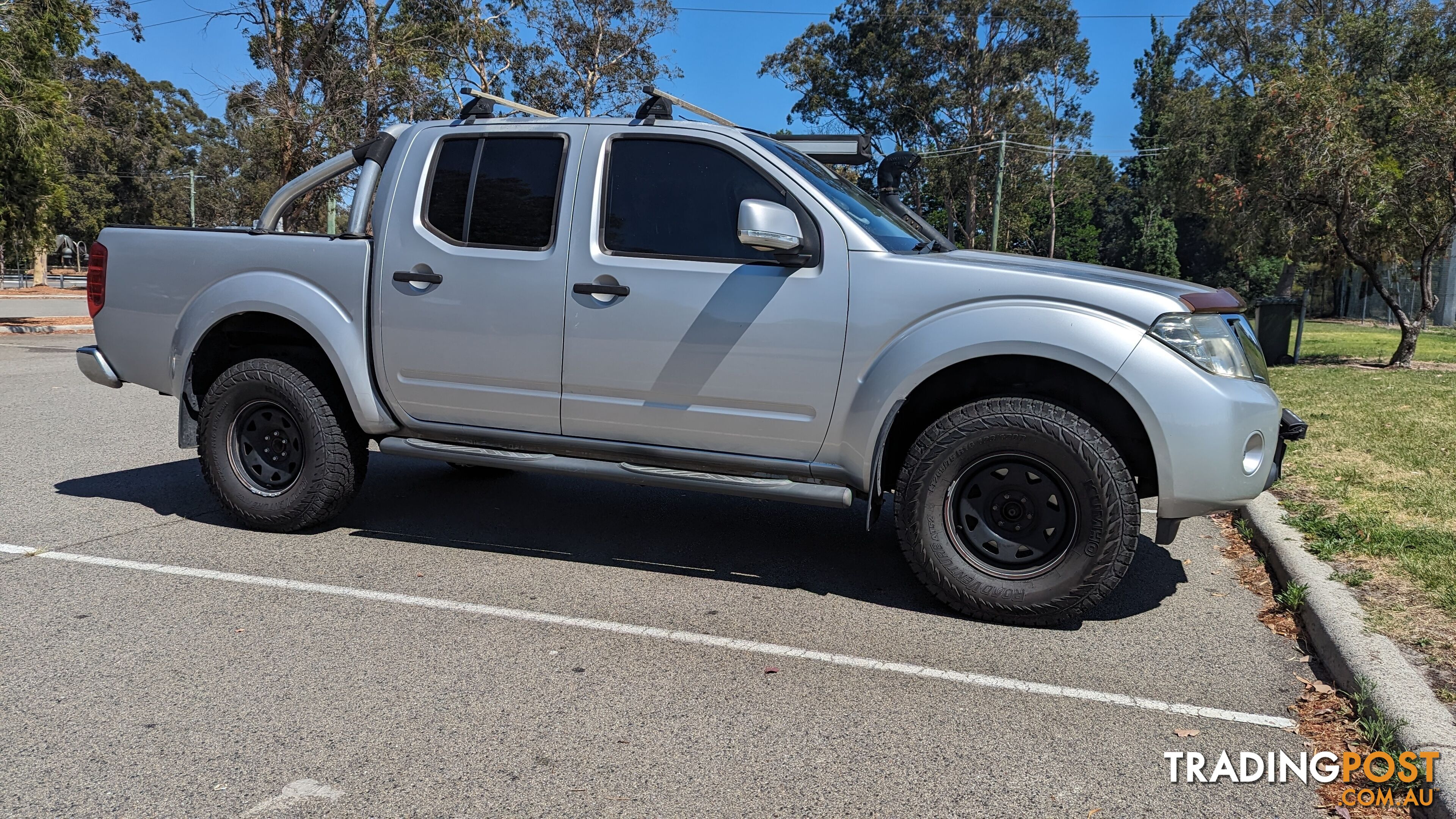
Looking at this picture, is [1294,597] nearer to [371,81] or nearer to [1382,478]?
[1382,478]

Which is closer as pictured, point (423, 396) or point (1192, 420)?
point (1192, 420)

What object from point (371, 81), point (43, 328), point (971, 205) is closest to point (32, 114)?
point (43, 328)

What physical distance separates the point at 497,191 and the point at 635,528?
6.43 feet

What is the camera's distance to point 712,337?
4.62 m

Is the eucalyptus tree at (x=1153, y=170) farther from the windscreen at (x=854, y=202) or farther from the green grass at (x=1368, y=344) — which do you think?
the windscreen at (x=854, y=202)

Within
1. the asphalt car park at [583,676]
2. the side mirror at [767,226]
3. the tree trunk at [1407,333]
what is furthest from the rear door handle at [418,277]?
the tree trunk at [1407,333]

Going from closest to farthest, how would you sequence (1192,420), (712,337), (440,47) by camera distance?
(1192,420), (712,337), (440,47)

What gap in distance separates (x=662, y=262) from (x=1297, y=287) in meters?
57.5

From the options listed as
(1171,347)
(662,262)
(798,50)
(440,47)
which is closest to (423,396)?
(662,262)

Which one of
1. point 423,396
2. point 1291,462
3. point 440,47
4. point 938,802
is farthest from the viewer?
point 440,47

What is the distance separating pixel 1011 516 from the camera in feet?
14.5

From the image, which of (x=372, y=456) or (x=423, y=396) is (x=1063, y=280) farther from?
(x=372, y=456)

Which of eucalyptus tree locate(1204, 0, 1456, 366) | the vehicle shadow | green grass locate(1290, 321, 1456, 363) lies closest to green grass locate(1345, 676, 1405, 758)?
the vehicle shadow

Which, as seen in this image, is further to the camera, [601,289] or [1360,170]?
[1360,170]
